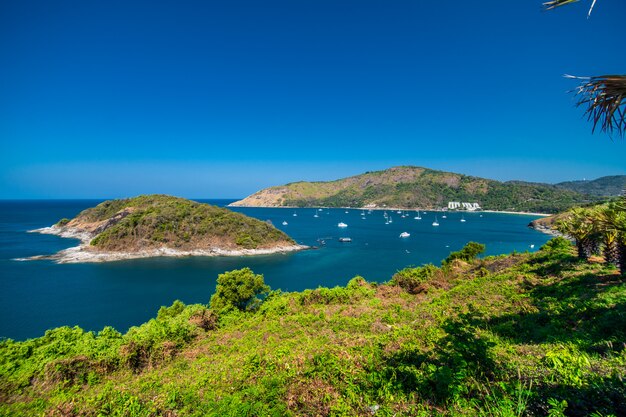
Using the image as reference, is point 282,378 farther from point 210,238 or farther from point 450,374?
point 210,238

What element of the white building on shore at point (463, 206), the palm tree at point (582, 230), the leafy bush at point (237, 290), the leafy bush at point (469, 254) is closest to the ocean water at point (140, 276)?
the leafy bush at point (237, 290)

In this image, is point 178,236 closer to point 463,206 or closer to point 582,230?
point 582,230

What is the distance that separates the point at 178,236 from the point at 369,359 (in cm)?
6562

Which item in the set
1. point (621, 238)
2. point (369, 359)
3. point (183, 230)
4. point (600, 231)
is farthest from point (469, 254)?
point (183, 230)

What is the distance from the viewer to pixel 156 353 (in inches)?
420

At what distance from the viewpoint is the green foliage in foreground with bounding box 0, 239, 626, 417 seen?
182 inches

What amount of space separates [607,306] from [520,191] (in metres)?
225

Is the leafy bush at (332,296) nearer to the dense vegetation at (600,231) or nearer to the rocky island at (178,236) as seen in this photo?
the dense vegetation at (600,231)

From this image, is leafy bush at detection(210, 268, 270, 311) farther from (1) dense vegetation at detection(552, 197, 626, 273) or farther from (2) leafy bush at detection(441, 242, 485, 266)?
(1) dense vegetation at detection(552, 197, 626, 273)

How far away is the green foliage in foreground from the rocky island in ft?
165

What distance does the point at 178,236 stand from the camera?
64.0 m

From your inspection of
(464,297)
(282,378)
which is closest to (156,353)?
(282,378)

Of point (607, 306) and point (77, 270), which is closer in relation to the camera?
point (607, 306)

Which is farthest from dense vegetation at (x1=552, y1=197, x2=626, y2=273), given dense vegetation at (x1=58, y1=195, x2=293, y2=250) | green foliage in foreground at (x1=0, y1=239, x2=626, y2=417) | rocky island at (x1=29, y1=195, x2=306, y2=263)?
dense vegetation at (x1=58, y1=195, x2=293, y2=250)
